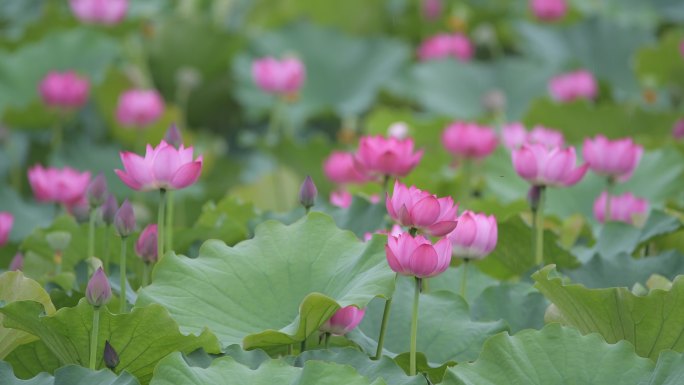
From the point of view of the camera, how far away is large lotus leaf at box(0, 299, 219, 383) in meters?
1.45

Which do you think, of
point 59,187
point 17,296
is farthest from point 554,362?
point 59,187

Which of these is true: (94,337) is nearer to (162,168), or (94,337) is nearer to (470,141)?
(162,168)

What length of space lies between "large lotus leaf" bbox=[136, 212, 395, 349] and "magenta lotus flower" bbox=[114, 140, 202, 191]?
0.34 ft

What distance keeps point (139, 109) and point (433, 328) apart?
202 centimetres

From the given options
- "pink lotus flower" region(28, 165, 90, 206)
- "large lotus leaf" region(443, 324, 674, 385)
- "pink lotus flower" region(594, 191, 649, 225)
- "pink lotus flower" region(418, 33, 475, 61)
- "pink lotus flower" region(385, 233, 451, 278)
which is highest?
"pink lotus flower" region(385, 233, 451, 278)

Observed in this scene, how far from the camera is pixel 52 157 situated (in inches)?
138

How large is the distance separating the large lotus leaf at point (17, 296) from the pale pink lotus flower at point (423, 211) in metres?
0.49

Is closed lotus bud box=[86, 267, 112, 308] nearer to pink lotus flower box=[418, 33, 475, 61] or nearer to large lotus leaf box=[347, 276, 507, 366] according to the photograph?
large lotus leaf box=[347, 276, 507, 366]

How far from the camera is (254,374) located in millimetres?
1359

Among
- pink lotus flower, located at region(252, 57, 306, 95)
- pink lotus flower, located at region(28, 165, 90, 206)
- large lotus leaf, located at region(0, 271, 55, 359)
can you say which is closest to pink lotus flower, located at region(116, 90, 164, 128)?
pink lotus flower, located at region(252, 57, 306, 95)

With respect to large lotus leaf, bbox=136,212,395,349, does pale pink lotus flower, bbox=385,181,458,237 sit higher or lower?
higher

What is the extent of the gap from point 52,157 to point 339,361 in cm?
225

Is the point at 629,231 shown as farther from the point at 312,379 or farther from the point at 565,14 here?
the point at 565,14

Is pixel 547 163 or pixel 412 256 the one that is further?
pixel 547 163
